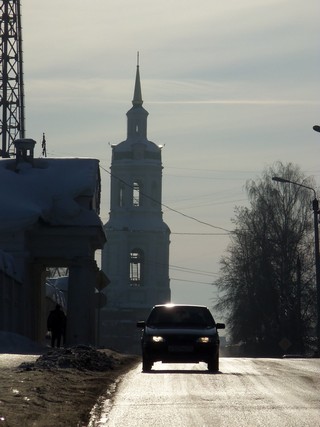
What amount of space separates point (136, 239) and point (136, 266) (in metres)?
4.48

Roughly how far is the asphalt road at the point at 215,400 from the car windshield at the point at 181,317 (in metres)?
2.31

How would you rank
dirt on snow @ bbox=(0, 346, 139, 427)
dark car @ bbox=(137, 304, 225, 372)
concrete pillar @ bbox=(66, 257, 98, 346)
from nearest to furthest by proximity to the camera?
dirt on snow @ bbox=(0, 346, 139, 427), dark car @ bbox=(137, 304, 225, 372), concrete pillar @ bbox=(66, 257, 98, 346)

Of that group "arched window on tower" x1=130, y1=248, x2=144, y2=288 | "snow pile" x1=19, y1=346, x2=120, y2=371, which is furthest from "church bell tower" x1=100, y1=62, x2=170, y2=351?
"snow pile" x1=19, y1=346, x2=120, y2=371

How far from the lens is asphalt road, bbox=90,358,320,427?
1320 centimetres

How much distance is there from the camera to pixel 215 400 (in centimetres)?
1608

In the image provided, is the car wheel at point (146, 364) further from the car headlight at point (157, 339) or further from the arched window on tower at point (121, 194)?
the arched window on tower at point (121, 194)

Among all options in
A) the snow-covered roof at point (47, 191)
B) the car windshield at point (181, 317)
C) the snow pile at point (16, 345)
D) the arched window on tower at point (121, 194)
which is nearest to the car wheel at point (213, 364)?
the car windshield at point (181, 317)

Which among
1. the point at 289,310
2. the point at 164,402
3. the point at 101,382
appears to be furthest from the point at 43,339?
the point at 164,402

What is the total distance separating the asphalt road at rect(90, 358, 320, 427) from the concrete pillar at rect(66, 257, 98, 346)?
89.5ft

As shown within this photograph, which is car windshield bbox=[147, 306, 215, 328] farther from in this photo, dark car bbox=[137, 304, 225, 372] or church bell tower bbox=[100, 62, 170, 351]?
church bell tower bbox=[100, 62, 170, 351]

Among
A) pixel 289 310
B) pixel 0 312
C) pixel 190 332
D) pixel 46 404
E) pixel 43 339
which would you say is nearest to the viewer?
pixel 46 404

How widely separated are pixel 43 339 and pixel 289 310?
2018cm

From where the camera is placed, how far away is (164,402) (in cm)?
1575

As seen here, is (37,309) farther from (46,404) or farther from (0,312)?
(46,404)
